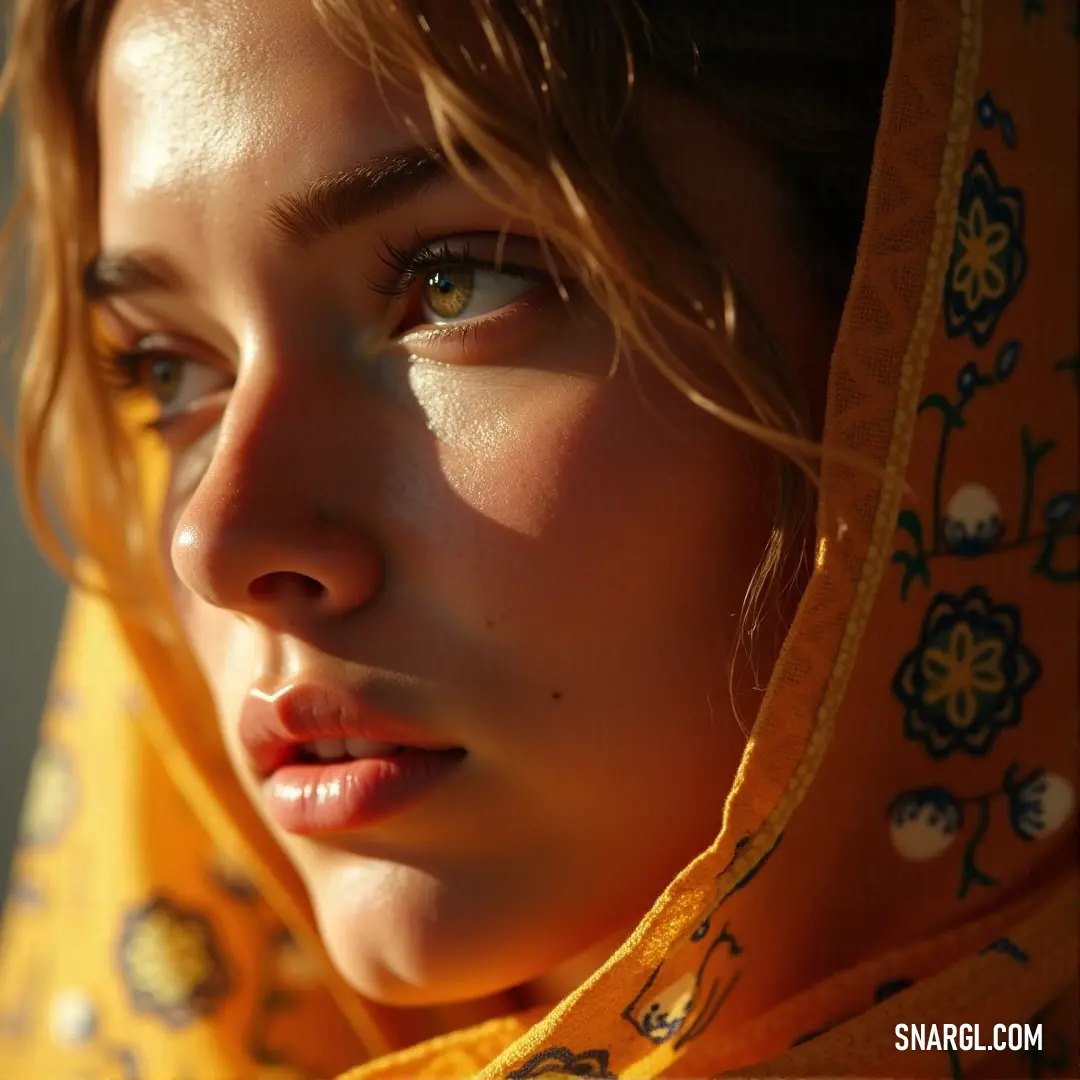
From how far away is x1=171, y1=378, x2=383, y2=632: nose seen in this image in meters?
0.67

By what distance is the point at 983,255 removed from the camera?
27.8 inches

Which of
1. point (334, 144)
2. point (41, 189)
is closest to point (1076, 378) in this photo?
point (334, 144)

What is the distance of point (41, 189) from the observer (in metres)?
0.97

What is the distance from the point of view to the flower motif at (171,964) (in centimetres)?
105

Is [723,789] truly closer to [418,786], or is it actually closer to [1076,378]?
[418,786]

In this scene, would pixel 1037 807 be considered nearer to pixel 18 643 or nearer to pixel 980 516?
pixel 980 516

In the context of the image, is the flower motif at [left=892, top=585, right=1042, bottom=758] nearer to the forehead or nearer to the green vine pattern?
the green vine pattern

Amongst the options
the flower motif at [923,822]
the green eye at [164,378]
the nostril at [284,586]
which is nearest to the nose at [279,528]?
the nostril at [284,586]

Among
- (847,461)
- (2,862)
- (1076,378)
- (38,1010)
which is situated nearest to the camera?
(847,461)

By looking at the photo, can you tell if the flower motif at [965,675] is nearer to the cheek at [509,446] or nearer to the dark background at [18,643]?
the cheek at [509,446]

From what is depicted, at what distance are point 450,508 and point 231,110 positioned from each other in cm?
26

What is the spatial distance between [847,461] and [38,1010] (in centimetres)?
89

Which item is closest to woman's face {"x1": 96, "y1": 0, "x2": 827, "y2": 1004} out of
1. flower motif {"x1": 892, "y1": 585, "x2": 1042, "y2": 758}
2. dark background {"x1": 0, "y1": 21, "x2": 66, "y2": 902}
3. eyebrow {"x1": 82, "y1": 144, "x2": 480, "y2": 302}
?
eyebrow {"x1": 82, "y1": 144, "x2": 480, "y2": 302}

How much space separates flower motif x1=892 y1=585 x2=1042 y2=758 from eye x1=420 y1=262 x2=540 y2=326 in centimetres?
31
